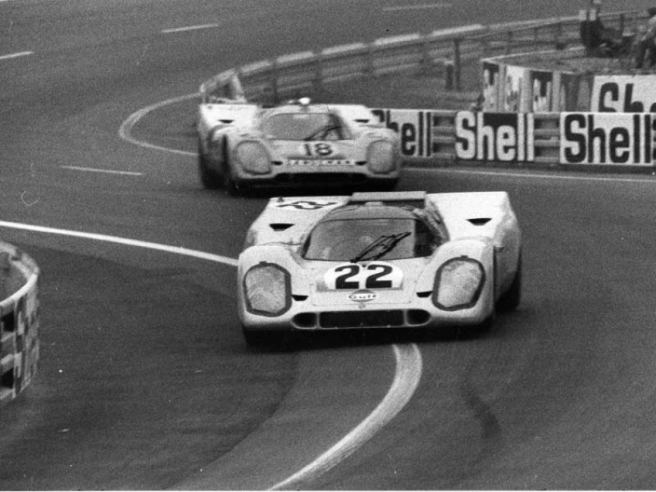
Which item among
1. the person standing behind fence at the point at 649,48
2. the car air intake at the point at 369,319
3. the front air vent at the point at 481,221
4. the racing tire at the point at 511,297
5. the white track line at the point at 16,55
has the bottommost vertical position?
the white track line at the point at 16,55

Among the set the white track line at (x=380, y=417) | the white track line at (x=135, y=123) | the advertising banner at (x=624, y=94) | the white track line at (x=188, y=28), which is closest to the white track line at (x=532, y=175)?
the advertising banner at (x=624, y=94)

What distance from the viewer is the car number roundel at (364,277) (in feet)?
42.2

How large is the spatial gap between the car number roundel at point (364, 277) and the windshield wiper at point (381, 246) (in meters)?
0.23

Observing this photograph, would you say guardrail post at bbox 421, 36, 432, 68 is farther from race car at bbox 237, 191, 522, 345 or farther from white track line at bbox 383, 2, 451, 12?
race car at bbox 237, 191, 522, 345

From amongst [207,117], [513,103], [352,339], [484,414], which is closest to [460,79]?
[513,103]

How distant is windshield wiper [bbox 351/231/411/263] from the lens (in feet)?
43.7

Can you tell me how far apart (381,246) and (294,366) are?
156cm

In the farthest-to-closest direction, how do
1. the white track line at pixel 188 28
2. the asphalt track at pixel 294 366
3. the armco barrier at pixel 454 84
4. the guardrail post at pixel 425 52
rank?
the white track line at pixel 188 28, the guardrail post at pixel 425 52, the armco barrier at pixel 454 84, the asphalt track at pixel 294 366

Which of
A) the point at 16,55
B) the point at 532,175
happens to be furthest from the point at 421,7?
the point at 532,175

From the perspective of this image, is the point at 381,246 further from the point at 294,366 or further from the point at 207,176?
the point at 207,176

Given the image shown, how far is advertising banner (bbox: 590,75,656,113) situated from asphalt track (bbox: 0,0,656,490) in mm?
4446

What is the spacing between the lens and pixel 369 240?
13.5m

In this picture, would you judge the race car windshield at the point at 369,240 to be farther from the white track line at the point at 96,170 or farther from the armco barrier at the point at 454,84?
the white track line at the point at 96,170

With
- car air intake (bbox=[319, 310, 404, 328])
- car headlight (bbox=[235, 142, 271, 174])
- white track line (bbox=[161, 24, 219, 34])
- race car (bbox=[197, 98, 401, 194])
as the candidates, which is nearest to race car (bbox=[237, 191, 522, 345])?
car air intake (bbox=[319, 310, 404, 328])
